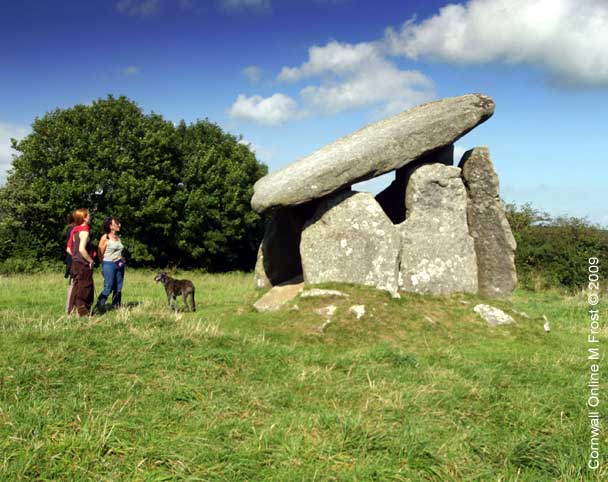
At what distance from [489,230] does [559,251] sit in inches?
407

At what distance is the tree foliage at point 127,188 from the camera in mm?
25625

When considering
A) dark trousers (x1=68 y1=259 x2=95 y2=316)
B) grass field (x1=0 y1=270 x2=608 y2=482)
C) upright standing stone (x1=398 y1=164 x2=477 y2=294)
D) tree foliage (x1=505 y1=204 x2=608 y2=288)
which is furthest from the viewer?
tree foliage (x1=505 y1=204 x2=608 y2=288)

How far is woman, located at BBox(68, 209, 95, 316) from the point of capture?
10.9m

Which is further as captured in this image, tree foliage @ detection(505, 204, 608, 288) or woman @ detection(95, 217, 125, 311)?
tree foliage @ detection(505, 204, 608, 288)

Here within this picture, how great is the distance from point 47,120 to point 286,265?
1852cm

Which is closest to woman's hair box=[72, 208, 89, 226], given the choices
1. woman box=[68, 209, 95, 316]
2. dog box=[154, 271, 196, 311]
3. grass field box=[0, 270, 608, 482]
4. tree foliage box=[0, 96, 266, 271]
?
woman box=[68, 209, 95, 316]

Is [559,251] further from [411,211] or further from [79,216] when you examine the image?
[79,216]

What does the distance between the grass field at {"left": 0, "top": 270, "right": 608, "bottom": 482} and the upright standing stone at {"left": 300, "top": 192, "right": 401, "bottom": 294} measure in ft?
5.04

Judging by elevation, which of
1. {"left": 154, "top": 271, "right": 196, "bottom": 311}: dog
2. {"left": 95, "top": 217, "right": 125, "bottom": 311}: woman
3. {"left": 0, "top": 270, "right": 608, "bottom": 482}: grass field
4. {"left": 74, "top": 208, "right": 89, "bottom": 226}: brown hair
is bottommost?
{"left": 0, "top": 270, "right": 608, "bottom": 482}: grass field

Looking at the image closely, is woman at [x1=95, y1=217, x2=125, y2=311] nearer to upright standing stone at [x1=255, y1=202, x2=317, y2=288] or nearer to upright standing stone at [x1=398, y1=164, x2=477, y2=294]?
upright standing stone at [x1=255, y1=202, x2=317, y2=288]

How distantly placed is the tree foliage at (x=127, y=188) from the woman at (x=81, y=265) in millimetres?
14885

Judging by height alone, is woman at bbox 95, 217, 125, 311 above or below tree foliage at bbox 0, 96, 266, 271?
below

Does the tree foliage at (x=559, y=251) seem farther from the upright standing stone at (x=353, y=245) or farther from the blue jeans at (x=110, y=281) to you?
the blue jeans at (x=110, y=281)

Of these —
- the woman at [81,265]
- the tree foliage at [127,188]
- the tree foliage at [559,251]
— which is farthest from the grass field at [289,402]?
the tree foliage at [127,188]
